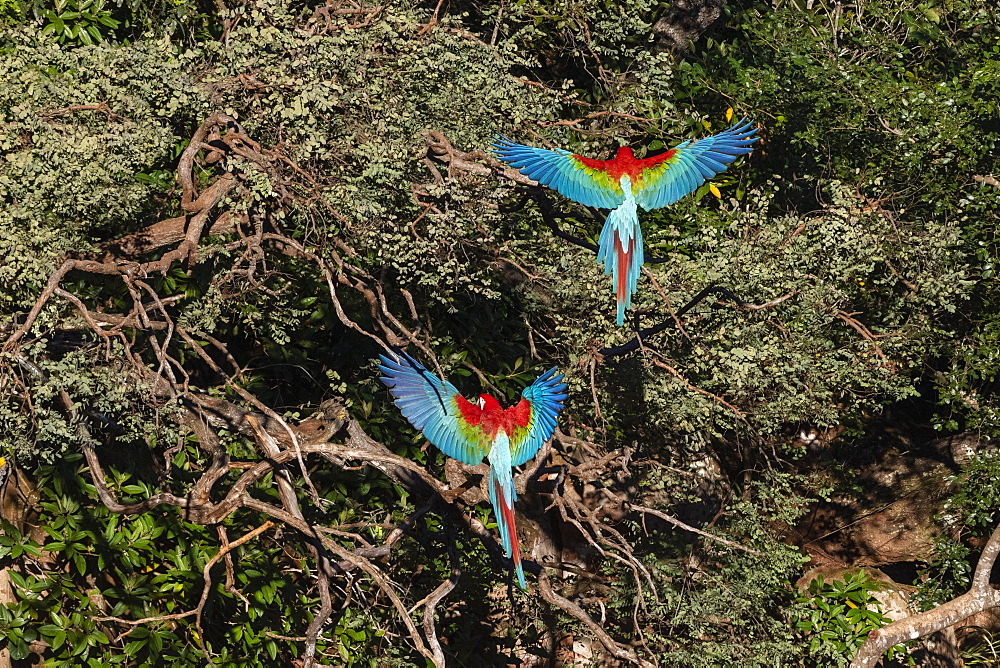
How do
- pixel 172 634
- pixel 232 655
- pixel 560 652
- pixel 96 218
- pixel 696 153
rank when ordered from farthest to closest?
1. pixel 560 652
2. pixel 232 655
3. pixel 172 634
4. pixel 696 153
5. pixel 96 218

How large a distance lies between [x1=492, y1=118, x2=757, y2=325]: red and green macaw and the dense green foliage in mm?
A: 271

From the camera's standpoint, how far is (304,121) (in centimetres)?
411

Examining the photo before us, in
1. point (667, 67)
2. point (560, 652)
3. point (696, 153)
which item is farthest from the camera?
point (560, 652)

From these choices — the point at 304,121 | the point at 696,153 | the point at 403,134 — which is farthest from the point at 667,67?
the point at 304,121

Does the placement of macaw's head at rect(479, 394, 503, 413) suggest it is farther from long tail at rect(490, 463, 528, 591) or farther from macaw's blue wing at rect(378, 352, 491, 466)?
long tail at rect(490, 463, 528, 591)

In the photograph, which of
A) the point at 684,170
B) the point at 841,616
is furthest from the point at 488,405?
the point at 841,616

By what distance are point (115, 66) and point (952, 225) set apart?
372 cm

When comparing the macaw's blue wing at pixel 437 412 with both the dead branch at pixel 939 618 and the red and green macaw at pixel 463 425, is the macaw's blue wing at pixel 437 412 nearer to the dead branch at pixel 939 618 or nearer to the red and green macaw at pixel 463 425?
the red and green macaw at pixel 463 425

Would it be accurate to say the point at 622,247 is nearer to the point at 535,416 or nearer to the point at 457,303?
the point at 535,416

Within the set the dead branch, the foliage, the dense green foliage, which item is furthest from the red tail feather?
the foliage

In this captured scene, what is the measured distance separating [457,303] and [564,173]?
149 centimetres

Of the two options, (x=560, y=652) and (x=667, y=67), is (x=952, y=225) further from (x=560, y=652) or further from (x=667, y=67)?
(x=560, y=652)

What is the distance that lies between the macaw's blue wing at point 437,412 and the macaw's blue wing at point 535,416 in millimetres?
133

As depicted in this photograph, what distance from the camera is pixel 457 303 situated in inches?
220
